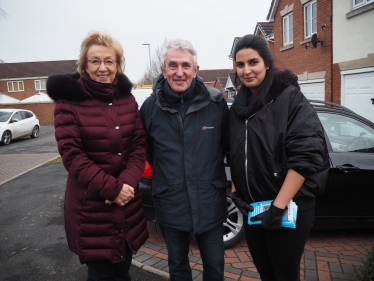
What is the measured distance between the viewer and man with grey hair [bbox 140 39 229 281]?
→ 90.6 inches

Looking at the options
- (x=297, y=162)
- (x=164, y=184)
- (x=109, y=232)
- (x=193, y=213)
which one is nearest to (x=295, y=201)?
(x=297, y=162)

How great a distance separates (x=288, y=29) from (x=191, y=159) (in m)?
14.5

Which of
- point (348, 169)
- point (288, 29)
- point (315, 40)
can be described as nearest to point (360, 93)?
point (315, 40)

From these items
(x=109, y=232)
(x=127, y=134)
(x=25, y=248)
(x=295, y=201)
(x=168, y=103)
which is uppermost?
(x=168, y=103)

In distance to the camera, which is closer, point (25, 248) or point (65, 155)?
point (65, 155)

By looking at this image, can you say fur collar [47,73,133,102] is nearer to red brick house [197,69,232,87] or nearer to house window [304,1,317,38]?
house window [304,1,317,38]

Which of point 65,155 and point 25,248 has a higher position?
point 65,155

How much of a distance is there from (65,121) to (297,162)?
1404mm

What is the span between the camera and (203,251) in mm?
2457

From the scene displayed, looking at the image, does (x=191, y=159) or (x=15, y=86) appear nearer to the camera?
(x=191, y=159)

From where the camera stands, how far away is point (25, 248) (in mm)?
4168

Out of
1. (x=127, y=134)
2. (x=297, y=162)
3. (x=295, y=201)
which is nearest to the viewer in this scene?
(x=297, y=162)

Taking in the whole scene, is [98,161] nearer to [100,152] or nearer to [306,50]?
[100,152]

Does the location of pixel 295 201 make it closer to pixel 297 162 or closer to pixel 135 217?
pixel 297 162
